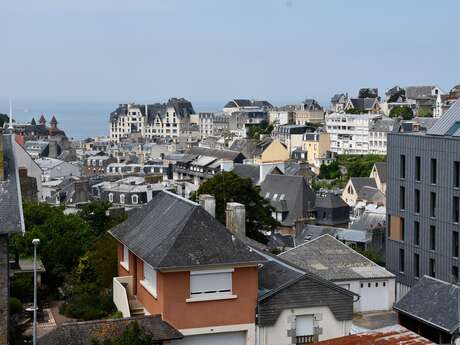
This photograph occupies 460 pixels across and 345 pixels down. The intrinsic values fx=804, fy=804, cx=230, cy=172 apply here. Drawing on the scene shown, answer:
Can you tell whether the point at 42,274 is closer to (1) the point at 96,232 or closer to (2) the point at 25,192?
(1) the point at 96,232

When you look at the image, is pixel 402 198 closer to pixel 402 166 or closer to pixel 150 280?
pixel 402 166

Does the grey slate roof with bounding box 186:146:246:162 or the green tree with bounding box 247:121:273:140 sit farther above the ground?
the green tree with bounding box 247:121:273:140

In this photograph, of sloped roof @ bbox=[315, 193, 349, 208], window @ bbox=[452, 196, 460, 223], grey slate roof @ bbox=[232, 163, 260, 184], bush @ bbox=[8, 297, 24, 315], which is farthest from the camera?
grey slate roof @ bbox=[232, 163, 260, 184]

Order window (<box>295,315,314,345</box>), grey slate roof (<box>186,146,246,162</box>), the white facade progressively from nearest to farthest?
the white facade < window (<box>295,315,314,345</box>) < grey slate roof (<box>186,146,246,162</box>)

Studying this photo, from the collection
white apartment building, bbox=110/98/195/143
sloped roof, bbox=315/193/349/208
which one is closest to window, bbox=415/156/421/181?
sloped roof, bbox=315/193/349/208

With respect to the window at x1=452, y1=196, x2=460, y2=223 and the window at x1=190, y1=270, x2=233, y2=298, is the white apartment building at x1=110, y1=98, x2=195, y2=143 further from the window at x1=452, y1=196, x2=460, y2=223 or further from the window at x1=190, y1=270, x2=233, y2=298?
the window at x1=190, y1=270, x2=233, y2=298

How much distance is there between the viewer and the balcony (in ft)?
70.1

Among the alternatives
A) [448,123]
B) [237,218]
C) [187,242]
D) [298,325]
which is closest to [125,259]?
[237,218]

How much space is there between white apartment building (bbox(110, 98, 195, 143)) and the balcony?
146433 millimetres

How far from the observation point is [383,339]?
18.3 meters

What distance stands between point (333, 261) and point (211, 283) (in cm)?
1597

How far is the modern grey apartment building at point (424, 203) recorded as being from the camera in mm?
34938

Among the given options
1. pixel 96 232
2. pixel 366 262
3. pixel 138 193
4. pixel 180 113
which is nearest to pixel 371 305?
pixel 366 262

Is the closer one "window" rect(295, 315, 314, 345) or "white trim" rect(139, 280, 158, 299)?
"white trim" rect(139, 280, 158, 299)
